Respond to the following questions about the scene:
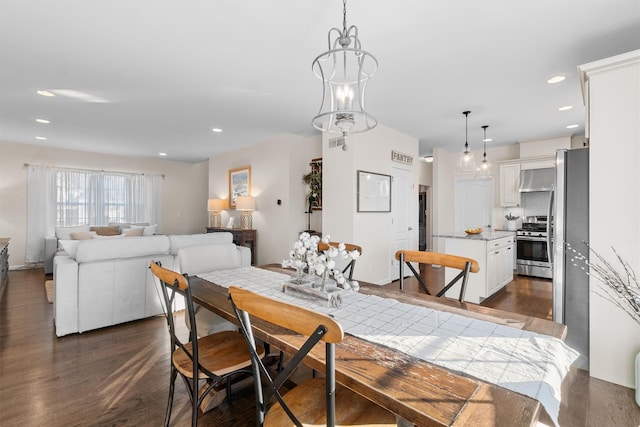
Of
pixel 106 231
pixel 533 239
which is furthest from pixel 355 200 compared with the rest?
pixel 106 231

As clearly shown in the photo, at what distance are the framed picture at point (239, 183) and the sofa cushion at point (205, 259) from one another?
3.52 metres

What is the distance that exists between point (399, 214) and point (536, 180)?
2686 mm

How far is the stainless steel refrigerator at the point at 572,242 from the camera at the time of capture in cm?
238

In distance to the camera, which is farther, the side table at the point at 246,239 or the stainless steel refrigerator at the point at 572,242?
the side table at the point at 246,239

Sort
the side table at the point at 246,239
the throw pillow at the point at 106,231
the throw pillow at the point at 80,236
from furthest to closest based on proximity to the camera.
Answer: the throw pillow at the point at 106,231 → the side table at the point at 246,239 → the throw pillow at the point at 80,236

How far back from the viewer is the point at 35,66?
2.84 meters

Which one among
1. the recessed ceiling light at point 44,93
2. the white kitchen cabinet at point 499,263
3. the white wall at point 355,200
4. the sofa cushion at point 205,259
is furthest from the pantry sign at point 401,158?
the recessed ceiling light at point 44,93

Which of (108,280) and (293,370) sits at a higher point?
(293,370)

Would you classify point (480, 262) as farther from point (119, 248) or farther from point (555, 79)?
point (119, 248)

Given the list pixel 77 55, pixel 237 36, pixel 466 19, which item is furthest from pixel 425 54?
pixel 77 55

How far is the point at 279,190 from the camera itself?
541cm

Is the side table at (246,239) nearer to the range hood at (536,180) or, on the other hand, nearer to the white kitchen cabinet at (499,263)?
the white kitchen cabinet at (499,263)

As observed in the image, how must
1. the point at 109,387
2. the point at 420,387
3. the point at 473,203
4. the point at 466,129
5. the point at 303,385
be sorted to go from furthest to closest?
the point at 473,203
the point at 466,129
the point at 109,387
the point at 303,385
the point at 420,387

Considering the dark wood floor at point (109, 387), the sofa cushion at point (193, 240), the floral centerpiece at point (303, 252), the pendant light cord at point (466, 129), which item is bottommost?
the dark wood floor at point (109, 387)
